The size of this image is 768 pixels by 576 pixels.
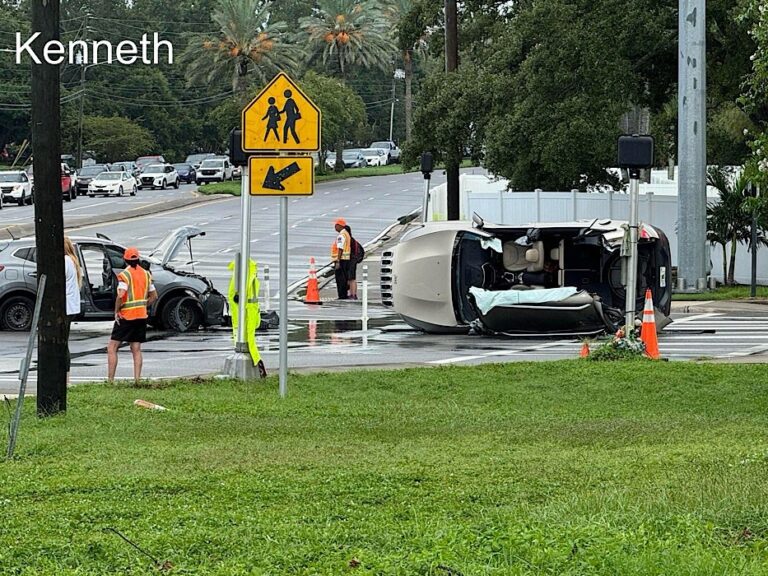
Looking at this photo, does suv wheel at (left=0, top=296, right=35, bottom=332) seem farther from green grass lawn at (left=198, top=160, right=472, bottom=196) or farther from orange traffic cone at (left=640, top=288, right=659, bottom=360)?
green grass lawn at (left=198, top=160, right=472, bottom=196)

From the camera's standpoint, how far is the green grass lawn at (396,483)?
6.04m

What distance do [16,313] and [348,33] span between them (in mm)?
77768

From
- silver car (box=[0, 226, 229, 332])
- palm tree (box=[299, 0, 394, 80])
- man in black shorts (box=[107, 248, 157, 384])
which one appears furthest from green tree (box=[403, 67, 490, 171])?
palm tree (box=[299, 0, 394, 80])

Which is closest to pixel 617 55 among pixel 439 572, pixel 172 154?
pixel 439 572

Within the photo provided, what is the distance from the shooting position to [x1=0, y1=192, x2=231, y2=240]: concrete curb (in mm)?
46000

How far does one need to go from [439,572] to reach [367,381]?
9.69 m

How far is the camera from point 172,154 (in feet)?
352

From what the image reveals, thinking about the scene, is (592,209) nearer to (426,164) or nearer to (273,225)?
(426,164)

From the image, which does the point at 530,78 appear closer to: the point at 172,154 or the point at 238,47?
the point at 238,47

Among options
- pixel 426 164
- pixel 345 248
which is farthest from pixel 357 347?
pixel 426 164

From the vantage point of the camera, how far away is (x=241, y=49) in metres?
88.3

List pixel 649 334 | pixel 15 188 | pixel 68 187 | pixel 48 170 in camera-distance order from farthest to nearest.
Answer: pixel 68 187 → pixel 15 188 → pixel 649 334 → pixel 48 170

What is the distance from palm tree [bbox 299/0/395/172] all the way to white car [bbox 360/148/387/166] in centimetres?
732

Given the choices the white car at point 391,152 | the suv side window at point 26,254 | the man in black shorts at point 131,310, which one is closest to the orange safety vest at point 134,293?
the man in black shorts at point 131,310
